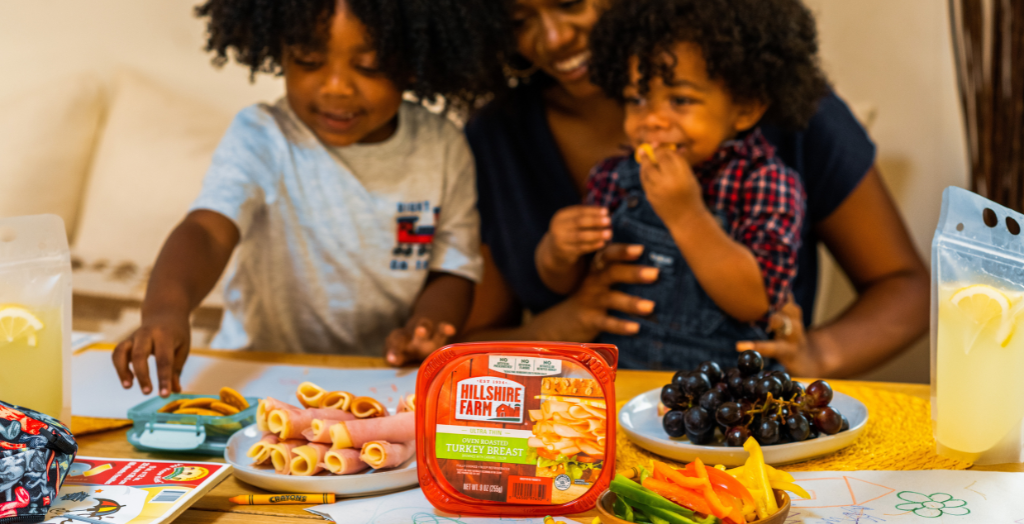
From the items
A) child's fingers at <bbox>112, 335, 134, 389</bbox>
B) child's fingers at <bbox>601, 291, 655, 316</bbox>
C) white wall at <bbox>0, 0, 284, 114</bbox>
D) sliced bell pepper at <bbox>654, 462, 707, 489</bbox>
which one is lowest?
child's fingers at <bbox>601, 291, 655, 316</bbox>

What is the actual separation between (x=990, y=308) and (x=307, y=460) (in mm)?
537

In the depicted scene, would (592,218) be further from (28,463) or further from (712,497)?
(28,463)

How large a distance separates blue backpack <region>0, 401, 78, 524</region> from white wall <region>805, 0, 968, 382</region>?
1.64m

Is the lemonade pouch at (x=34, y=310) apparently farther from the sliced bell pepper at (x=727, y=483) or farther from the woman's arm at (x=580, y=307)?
the woman's arm at (x=580, y=307)

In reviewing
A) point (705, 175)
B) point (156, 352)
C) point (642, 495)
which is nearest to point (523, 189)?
point (705, 175)

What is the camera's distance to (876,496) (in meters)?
0.57

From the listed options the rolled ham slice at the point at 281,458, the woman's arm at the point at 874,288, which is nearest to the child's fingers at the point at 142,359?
the rolled ham slice at the point at 281,458

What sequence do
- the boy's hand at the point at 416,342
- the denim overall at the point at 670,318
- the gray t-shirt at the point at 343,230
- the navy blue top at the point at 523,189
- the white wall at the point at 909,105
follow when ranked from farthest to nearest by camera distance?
the white wall at the point at 909,105
the navy blue top at the point at 523,189
the gray t-shirt at the point at 343,230
the denim overall at the point at 670,318
the boy's hand at the point at 416,342

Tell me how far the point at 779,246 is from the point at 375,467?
0.71 metres

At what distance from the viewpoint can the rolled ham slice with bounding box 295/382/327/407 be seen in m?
0.67

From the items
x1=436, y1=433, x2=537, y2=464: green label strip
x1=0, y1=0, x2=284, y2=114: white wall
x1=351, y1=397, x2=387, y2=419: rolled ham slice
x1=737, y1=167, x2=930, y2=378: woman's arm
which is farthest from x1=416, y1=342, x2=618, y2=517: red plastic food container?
x1=0, y1=0, x2=284, y2=114: white wall

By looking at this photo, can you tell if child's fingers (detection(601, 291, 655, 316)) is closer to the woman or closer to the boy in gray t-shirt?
the woman

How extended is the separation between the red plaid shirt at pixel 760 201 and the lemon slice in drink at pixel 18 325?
0.88 m

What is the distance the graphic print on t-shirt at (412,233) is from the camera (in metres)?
1.25
